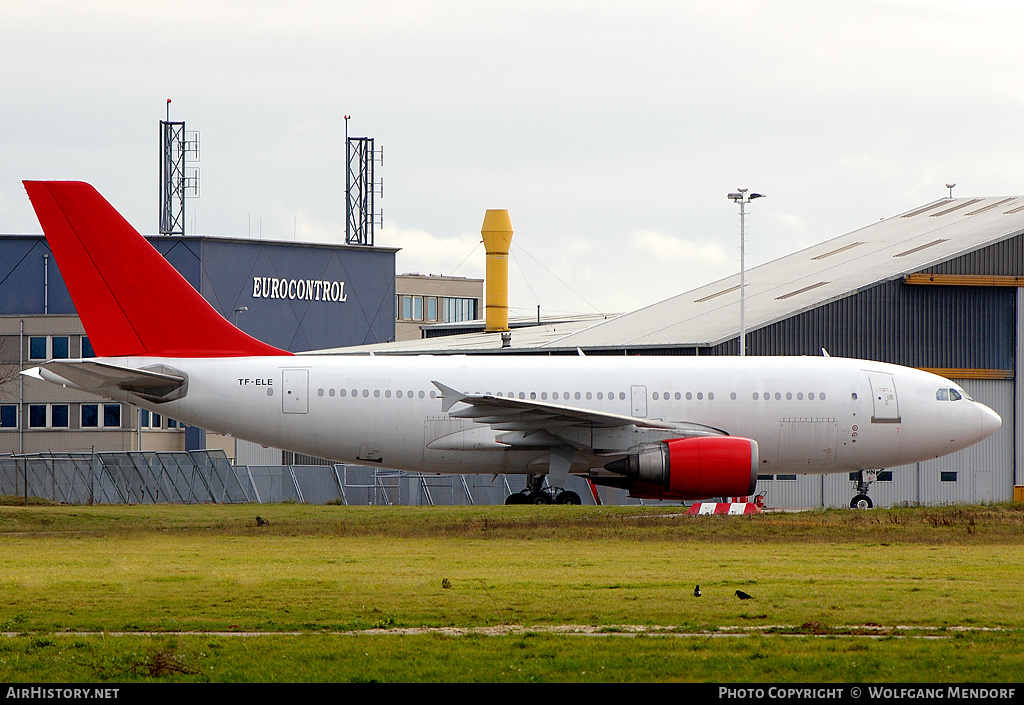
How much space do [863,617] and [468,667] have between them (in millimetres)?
4669

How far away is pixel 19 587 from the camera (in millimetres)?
16344

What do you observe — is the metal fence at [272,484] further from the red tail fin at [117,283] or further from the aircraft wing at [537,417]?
the red tail fin at [117,283]

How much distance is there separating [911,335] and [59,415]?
174 feet

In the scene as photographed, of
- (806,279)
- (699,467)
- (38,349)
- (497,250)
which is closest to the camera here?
(699,467)

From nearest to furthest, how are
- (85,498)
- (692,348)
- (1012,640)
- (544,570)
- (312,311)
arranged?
(1012,640)
(544,570)
(692,348)
(85,498)
(312,311)

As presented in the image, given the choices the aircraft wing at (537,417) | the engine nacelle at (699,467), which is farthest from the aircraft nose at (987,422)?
the engine nacelle at (699,467)

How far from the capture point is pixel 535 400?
31.2 m

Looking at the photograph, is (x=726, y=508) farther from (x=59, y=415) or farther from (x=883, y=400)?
(x=59, y=415)

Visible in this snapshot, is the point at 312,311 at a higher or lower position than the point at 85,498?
higher

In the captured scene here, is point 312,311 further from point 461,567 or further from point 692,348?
point 461,567

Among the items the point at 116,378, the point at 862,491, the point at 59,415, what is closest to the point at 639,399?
the point at 862,491

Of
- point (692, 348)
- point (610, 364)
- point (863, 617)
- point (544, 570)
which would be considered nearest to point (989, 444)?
point (692, 348)

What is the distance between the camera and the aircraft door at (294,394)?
101 feet
